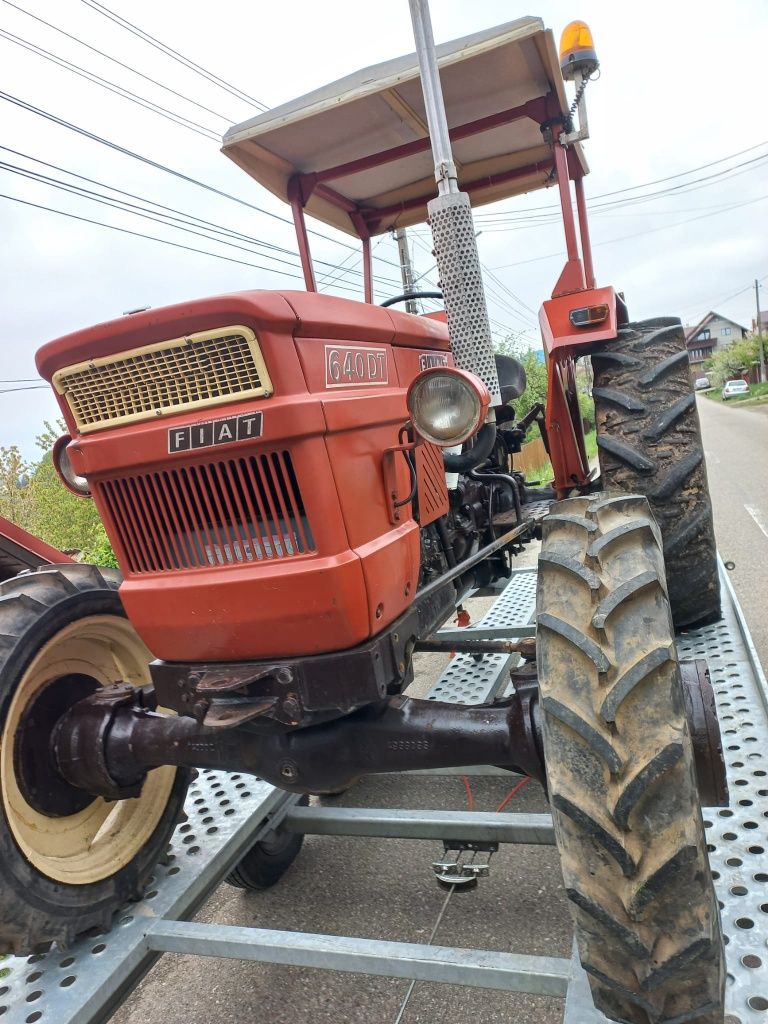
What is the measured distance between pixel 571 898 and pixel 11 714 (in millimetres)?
1485

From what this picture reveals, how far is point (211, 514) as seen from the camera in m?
1.71

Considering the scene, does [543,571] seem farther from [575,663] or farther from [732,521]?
[732,521]

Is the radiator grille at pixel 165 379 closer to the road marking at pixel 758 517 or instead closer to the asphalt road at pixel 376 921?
the asphalt road at pixel 376 921

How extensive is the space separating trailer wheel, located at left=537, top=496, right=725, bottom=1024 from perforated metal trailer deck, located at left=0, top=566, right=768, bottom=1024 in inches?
5.4

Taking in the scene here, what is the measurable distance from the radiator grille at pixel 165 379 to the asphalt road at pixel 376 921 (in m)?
1.80

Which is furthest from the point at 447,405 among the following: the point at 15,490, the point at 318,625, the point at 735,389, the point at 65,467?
the point at 735,389

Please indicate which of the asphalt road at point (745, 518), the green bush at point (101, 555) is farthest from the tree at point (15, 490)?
the asphalt road at point (745, 518)

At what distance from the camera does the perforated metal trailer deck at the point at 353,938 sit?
1.50m

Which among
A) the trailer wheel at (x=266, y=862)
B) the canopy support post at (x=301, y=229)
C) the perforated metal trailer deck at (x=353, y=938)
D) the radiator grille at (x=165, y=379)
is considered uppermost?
the canopy support post at (x=301, y=229)

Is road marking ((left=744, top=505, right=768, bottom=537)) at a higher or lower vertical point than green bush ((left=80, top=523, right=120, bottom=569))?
lower

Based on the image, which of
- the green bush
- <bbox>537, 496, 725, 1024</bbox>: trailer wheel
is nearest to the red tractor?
<bbox>537, 496, 725, 1024</bbox>: trailer wheel

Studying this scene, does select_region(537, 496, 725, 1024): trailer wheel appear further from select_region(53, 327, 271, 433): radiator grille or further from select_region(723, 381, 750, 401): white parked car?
select_region(723, 381, 750, 401): white parked car

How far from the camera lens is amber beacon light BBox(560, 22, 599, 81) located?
269 cm

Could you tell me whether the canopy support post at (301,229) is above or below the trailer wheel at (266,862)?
above
